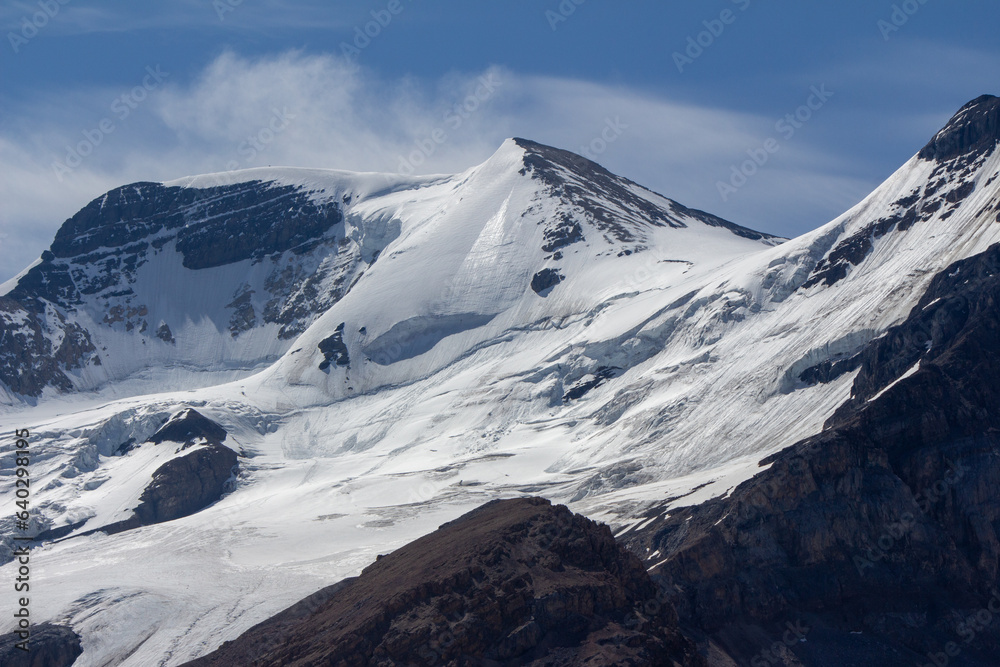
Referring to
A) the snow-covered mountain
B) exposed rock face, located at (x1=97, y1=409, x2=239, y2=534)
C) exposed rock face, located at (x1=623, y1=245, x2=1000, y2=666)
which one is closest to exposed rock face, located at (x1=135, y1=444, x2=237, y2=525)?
exposed rock face, located at (x1=97, y1=409, x2=239, y2=534)

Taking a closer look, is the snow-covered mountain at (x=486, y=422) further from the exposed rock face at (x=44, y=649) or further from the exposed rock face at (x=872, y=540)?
the exposed rock face at (x=872, y=540)

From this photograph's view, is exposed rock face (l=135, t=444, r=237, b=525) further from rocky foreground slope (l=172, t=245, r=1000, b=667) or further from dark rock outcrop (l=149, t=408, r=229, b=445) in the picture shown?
rocky foreground slope (l=172, t=245, r=1000, b=667)

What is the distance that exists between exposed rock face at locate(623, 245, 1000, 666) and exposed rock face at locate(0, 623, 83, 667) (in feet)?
146

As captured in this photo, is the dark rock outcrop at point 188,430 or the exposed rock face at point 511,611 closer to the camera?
the exposed rock face at point 511,611

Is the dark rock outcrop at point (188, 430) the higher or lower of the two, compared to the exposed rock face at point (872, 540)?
higher

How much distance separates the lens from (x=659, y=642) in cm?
6247

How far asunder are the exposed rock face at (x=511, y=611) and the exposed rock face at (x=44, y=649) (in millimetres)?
34237

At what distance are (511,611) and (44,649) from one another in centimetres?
5191

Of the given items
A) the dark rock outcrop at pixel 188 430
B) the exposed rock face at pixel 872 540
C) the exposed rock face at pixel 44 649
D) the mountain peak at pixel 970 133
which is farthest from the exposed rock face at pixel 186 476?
the mountain peak at pixel 970 133

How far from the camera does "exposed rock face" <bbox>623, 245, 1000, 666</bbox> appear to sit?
83062mm

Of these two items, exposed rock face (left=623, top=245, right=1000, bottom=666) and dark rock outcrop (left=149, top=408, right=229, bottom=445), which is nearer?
exposed rock face (left=623, top=245, right=1000, bottom=666)

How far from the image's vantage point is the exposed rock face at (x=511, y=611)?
6194cm

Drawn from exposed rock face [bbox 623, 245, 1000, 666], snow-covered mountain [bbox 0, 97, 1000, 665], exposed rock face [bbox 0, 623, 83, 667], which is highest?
snow-covered mountain [bbox 0, 97, 1000, 665]

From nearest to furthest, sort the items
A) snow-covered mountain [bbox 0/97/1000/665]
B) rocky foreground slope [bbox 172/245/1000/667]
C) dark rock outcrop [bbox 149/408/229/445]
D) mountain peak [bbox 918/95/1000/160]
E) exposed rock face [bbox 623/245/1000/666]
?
rocky foreground slope [bbox 172/245/1000/667] → exposed rock face [bbox 623/245/1000/666] → snow-covered mountain [bbox 0/97/1000/665] → mountain peak [bbox 918/95/1000/160] → dark rock outcrop [bbox 149/408/229/445]
